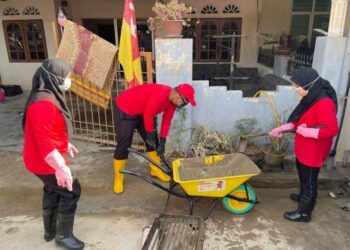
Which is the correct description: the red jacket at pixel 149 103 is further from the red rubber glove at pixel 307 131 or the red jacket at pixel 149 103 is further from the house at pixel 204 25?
the house at pixel 204 25

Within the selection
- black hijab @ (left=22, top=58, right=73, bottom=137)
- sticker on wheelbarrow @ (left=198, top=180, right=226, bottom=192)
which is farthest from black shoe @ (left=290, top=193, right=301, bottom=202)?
black hijab @ (left=22, top=58, right=73, bottom=137)

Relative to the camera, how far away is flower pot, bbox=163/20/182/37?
12.4 feet

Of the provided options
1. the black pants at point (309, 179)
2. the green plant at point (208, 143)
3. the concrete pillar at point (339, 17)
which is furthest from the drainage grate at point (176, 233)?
the concrete pillar at point (339, 17)

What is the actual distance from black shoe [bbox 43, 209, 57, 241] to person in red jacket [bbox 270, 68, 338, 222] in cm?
238

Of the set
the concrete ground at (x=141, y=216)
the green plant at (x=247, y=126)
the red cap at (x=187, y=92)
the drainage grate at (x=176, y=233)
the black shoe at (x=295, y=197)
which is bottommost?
the concrete ground at (x=141, y=216)

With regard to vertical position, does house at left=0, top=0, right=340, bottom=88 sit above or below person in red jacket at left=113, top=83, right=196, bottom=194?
above

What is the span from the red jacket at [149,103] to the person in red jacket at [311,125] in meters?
1.22

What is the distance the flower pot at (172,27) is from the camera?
3.78 metres

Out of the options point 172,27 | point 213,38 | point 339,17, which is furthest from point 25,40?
point 339,17

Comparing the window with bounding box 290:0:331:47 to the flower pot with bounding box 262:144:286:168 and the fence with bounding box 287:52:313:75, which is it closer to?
the fence with bounding box 287:52:313:75

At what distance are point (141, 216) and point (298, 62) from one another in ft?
13.7

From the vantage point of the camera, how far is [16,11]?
7.98m

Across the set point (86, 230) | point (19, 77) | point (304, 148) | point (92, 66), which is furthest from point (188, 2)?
point (86, 230)

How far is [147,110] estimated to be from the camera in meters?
3.07
